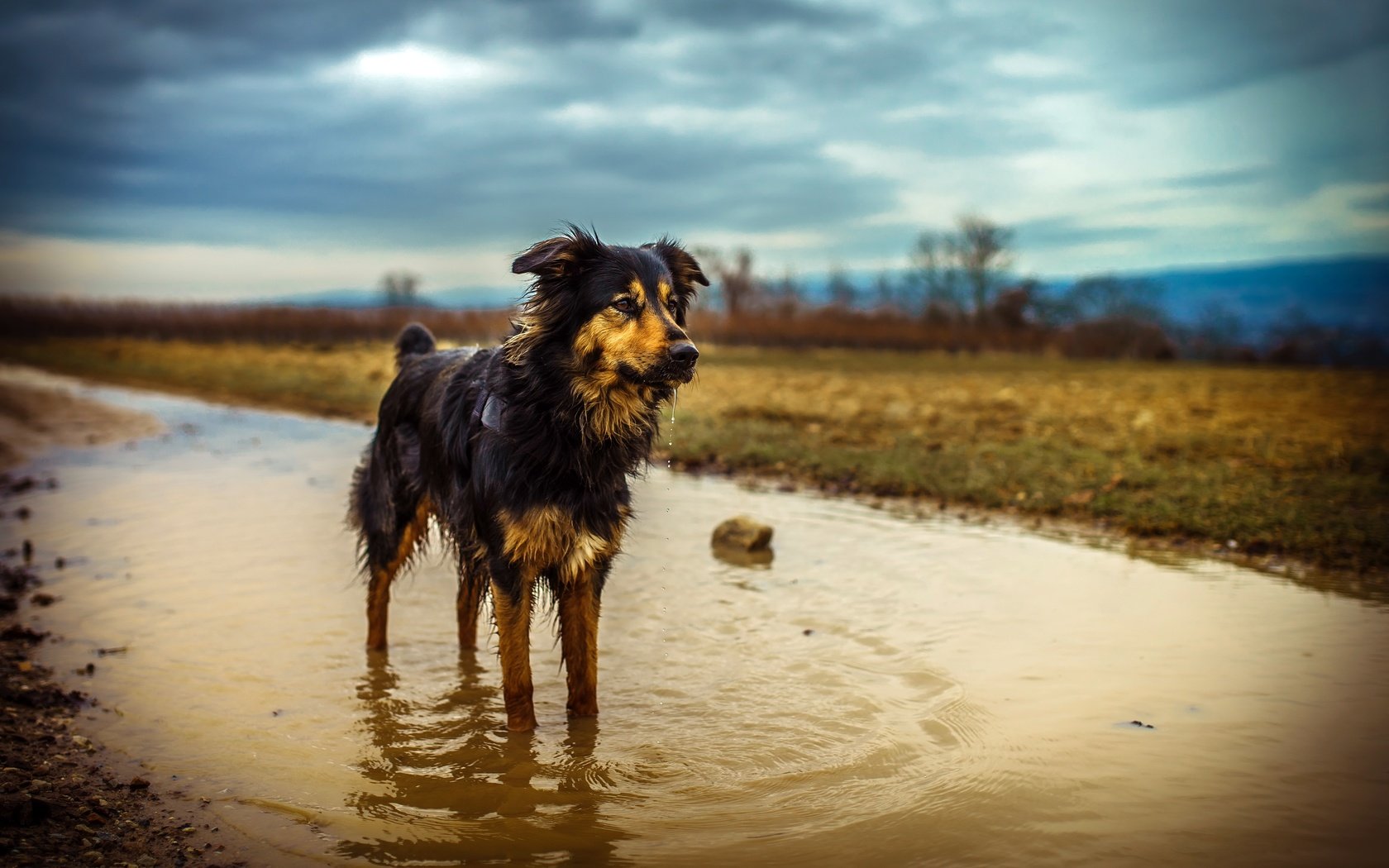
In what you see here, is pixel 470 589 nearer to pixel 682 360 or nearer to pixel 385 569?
pixel 385 569

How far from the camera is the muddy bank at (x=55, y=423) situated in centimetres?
1652

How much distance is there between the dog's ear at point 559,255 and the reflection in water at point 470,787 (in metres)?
2.59

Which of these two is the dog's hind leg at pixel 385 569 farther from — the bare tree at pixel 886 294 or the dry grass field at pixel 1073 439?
the bare tree at pixel 886 294

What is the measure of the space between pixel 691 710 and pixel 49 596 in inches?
221

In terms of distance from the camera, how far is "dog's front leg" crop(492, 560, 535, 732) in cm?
510

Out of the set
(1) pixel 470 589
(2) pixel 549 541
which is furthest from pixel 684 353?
(1) pixel 470 589

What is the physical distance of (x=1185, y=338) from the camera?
4369 cm

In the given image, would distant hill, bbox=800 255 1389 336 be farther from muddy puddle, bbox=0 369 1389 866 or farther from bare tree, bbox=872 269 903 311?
muddy puddle, bbox=0 369 1389 866

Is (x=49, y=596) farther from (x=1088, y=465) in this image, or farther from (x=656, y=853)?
(x=1088, y=465)

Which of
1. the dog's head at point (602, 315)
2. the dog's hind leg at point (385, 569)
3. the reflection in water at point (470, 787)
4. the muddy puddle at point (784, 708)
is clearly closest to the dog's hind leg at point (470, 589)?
the muddy puddle at point (784, 708)

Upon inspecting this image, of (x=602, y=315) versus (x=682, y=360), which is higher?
(x=602, y=315)

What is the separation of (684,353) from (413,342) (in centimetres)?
345

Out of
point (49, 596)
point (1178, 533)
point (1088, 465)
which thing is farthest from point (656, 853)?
point (1088, 465)

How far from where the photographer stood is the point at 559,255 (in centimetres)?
499
